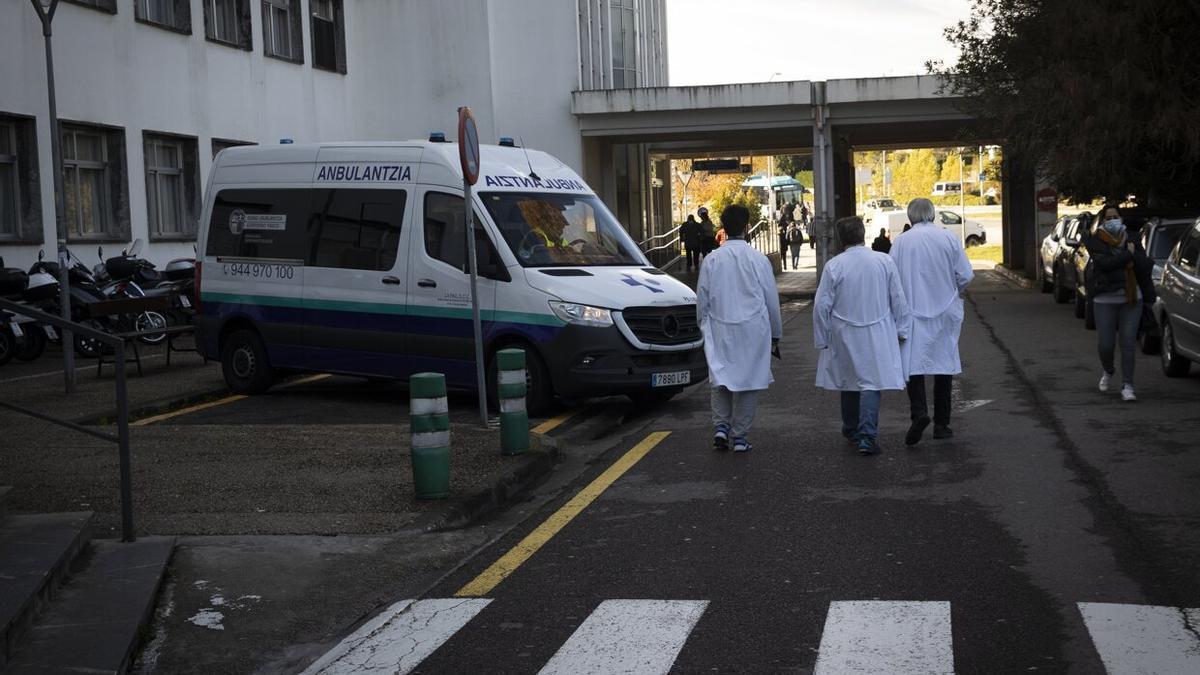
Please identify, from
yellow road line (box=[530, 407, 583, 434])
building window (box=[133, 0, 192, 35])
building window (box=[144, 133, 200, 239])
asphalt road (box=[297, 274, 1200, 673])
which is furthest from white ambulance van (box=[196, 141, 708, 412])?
building window (box=[144, 133, 200, 239])

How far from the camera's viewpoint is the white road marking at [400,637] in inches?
221

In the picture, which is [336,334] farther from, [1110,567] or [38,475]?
[1110,567]

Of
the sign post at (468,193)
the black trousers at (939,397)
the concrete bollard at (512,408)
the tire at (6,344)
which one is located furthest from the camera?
the tire at (6,344)

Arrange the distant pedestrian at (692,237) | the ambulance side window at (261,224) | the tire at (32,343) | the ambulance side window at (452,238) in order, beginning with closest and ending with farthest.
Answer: the ambulance side window at (452,238) → the ambulance side window at (261,224) → the tire at (32,343) → the distant pedestrian at (692,237)

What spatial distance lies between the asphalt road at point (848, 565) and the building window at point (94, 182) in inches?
569

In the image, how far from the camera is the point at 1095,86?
21797mm

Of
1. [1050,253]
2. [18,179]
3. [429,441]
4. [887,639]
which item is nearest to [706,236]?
[1050,253]

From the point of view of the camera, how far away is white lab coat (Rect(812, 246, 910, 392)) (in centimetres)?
1030

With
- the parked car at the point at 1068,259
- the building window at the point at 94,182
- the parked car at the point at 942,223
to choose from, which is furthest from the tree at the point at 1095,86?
the parked car at the point at 942,223

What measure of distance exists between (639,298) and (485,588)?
20.4 feet

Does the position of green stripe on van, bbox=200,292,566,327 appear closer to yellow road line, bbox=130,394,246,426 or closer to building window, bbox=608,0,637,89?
yellow road line, bbox=130,394,246,426

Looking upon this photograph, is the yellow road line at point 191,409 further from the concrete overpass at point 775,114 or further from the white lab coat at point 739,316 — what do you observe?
the concrete overpass at point 775,114

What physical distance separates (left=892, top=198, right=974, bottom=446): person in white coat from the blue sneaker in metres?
1.30

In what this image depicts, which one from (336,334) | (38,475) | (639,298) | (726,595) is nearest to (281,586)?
(726,595)
